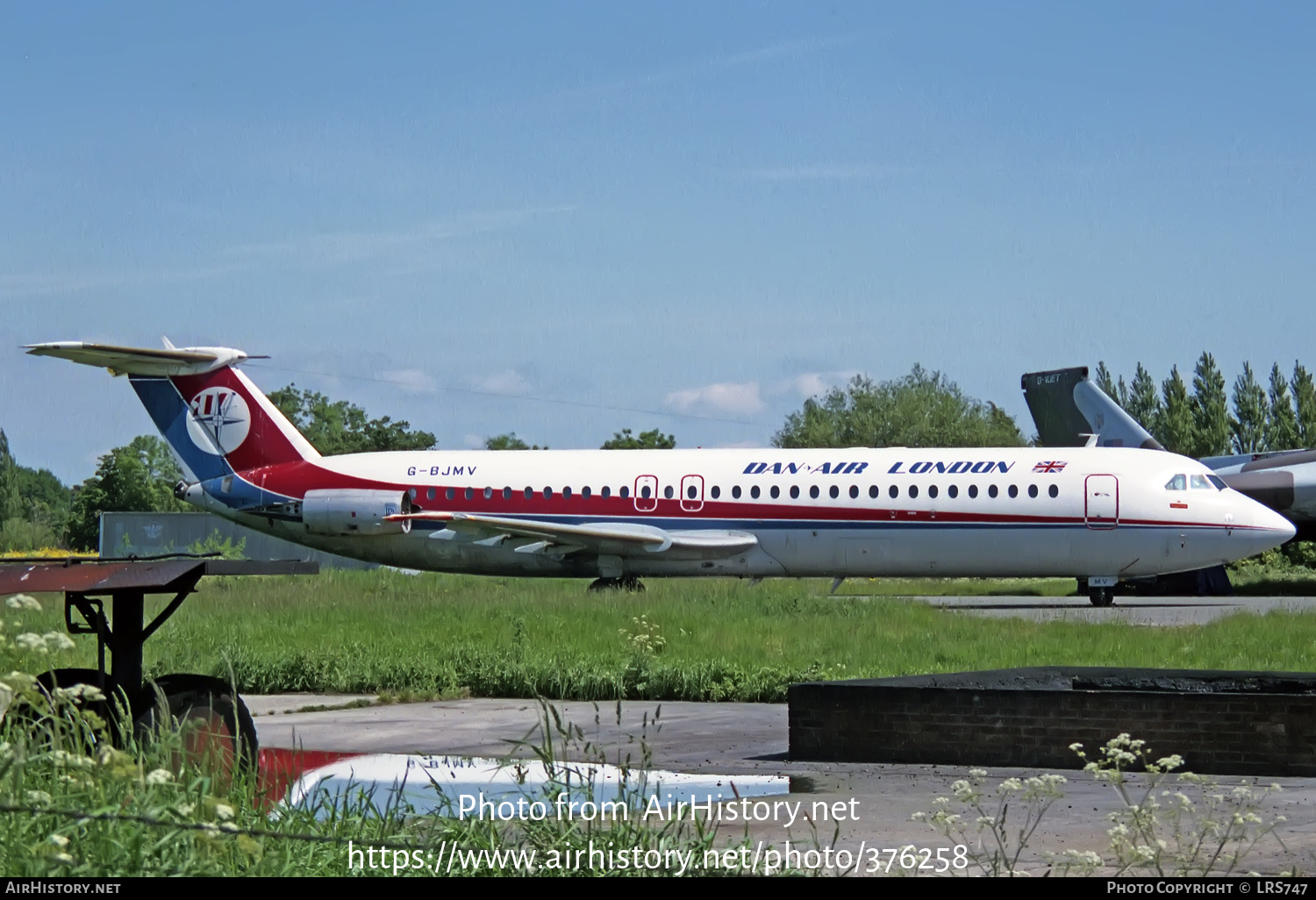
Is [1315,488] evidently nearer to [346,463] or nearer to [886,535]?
[886,535]

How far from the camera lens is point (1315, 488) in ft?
119

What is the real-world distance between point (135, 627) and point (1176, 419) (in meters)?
79.9

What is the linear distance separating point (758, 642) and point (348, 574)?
2072 cm

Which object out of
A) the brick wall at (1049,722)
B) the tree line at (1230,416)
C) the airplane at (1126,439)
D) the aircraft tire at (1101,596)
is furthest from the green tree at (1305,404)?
the brick wall at (1049,722)

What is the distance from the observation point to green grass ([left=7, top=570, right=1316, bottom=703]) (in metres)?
16.7

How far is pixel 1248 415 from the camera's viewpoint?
82.2m

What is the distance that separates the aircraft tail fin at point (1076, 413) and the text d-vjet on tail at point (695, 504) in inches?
329

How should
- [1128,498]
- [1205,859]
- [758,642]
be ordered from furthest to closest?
[1128,498]
[758,642]
[1205,859]

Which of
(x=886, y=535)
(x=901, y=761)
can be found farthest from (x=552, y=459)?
(x=901, y=761)

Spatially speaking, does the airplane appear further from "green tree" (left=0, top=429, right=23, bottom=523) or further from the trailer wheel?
"green tree" (left=0, top=429, right=23, bottom=523)

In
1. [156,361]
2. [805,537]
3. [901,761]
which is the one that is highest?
[156,361]

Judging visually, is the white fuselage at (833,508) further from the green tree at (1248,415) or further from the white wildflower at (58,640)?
the green tree at (1248,415)

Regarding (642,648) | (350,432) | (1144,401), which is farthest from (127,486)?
(642,648)

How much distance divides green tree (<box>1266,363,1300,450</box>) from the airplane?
40.3 meters
